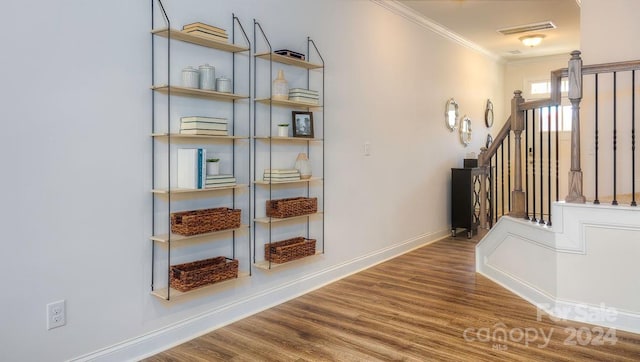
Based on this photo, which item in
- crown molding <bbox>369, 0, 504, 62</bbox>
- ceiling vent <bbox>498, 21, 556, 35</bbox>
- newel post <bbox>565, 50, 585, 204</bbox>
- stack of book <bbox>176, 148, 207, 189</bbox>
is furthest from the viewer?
ceiling vent <bbox>498, 21, 556, 35</bbox>

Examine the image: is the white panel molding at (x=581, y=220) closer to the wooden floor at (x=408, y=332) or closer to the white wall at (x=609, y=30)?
the wooden floor at (x=408, y=332)

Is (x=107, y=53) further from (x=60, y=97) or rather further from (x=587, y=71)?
(x=587, y=71)

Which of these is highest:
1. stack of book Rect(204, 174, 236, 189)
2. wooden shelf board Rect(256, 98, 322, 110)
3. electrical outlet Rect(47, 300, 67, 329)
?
wooden shelf board Rect(256, 98, 322, 110)

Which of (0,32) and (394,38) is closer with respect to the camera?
(0,32)

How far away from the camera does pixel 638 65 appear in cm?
296

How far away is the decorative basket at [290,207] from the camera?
3392mm

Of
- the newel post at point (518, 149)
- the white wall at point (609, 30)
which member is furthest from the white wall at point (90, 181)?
the white wall at point (609, 30)

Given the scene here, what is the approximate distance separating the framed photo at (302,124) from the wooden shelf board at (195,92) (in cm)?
61

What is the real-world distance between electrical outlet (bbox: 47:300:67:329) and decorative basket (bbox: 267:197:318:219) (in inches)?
58.6

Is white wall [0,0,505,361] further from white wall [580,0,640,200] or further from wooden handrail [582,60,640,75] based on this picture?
white wall [580,0,640,200]

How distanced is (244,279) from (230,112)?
1.19 metres

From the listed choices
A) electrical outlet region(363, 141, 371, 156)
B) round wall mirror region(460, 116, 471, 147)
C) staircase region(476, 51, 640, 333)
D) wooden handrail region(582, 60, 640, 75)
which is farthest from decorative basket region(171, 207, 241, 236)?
round wall mirror region(460, 116, 471, 147)

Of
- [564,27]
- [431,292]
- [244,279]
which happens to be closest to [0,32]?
[244,279]

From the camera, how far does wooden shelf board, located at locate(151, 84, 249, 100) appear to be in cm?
262
